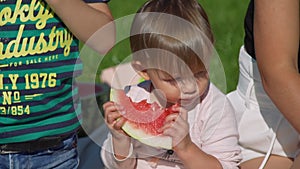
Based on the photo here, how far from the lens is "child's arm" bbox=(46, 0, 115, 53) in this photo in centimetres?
327

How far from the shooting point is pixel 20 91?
3367mm

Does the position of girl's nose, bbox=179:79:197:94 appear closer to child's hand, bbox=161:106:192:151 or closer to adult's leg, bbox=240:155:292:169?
child's hand, bbox=161:106:192:151

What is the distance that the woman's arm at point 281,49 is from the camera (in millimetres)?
3377

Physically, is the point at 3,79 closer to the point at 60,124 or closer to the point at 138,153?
the point at 60,124

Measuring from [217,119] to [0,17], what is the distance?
1003mm

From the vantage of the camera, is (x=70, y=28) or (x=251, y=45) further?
(x=251, y=45)

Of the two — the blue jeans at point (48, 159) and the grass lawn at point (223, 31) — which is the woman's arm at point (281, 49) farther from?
the grass lawn at point (223, 31)

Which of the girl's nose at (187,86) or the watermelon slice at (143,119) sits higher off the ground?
the girl's nose at (187,86)

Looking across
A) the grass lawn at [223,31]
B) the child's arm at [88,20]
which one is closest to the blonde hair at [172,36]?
the child's arm at [88,20]

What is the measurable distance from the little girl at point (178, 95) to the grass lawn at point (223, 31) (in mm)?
2342

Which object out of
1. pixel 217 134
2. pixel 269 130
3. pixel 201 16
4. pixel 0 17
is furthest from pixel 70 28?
pixel 269 130

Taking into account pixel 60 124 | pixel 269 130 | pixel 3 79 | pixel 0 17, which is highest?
pixel 0 17

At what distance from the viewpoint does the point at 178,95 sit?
333cm

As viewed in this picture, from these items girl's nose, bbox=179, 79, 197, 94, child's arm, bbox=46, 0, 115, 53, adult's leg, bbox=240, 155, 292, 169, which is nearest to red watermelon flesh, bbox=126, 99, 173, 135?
girl's nose, bbox=179, 79, 197, 94
